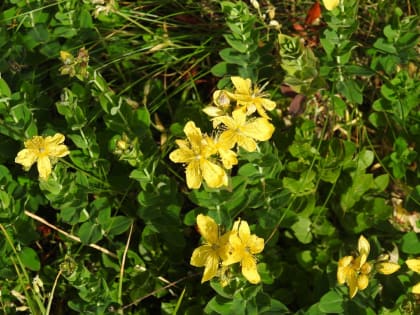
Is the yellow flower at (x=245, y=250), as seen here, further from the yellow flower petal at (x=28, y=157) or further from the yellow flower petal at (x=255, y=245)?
the yellow flower petal at (x=28, y=157)

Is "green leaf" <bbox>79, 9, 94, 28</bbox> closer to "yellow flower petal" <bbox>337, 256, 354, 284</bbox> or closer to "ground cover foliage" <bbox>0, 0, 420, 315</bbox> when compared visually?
"ground cover foliage" <bbox>0, 0, 420, 315</bbox>

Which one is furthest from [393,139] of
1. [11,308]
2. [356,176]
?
[11,308]

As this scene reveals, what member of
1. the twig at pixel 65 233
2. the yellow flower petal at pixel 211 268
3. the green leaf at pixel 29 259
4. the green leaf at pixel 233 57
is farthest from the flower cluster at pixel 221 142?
the green leaf at pixel 29 259

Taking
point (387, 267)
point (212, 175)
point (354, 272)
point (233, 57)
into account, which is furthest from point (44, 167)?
point (387, 267)

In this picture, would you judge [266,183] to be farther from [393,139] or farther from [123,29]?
[123,29]

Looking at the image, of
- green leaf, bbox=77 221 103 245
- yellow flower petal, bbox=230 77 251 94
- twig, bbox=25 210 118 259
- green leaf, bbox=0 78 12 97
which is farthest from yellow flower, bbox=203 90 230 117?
green leaf, bbox=0 78 12 97
